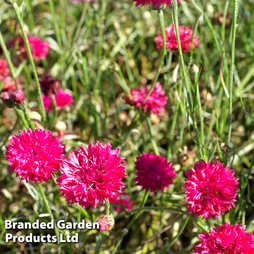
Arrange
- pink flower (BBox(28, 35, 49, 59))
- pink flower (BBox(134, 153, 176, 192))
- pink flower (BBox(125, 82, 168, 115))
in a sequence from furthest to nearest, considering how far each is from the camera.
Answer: pink flower (BBox(28, 35, 49, 59)) → pink flower (BBox(125, 82, 168, 115)) → pink flower (BBox(134, 153, 176, 192))

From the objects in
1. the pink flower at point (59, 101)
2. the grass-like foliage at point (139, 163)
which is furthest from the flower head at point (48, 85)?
the pink flower at point (59, 101)

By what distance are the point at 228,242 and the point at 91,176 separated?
33 cm

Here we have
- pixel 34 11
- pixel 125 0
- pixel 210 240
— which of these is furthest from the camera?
pixel 34 11

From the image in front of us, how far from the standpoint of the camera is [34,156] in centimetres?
64

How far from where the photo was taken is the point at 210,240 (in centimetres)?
64

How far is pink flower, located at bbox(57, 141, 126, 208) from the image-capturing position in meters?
0.62

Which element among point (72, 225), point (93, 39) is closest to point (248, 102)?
point (93, 39)

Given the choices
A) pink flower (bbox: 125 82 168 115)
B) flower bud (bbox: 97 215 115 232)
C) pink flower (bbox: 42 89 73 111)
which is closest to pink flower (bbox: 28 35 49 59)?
pink flower (bbox: 42 89 73 111)

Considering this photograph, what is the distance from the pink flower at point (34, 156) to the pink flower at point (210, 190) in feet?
1.02

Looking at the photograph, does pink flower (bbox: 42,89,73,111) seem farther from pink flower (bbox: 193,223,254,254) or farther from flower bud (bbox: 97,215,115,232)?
pink flower (bbox: 193,223,254,254)

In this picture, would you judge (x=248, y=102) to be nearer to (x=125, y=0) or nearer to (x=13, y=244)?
(x=125, y=0)

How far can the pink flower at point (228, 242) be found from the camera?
61 centimetres

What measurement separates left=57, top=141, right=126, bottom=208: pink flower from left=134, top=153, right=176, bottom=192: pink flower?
0.13 meters

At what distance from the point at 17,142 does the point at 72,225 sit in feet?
1.25
